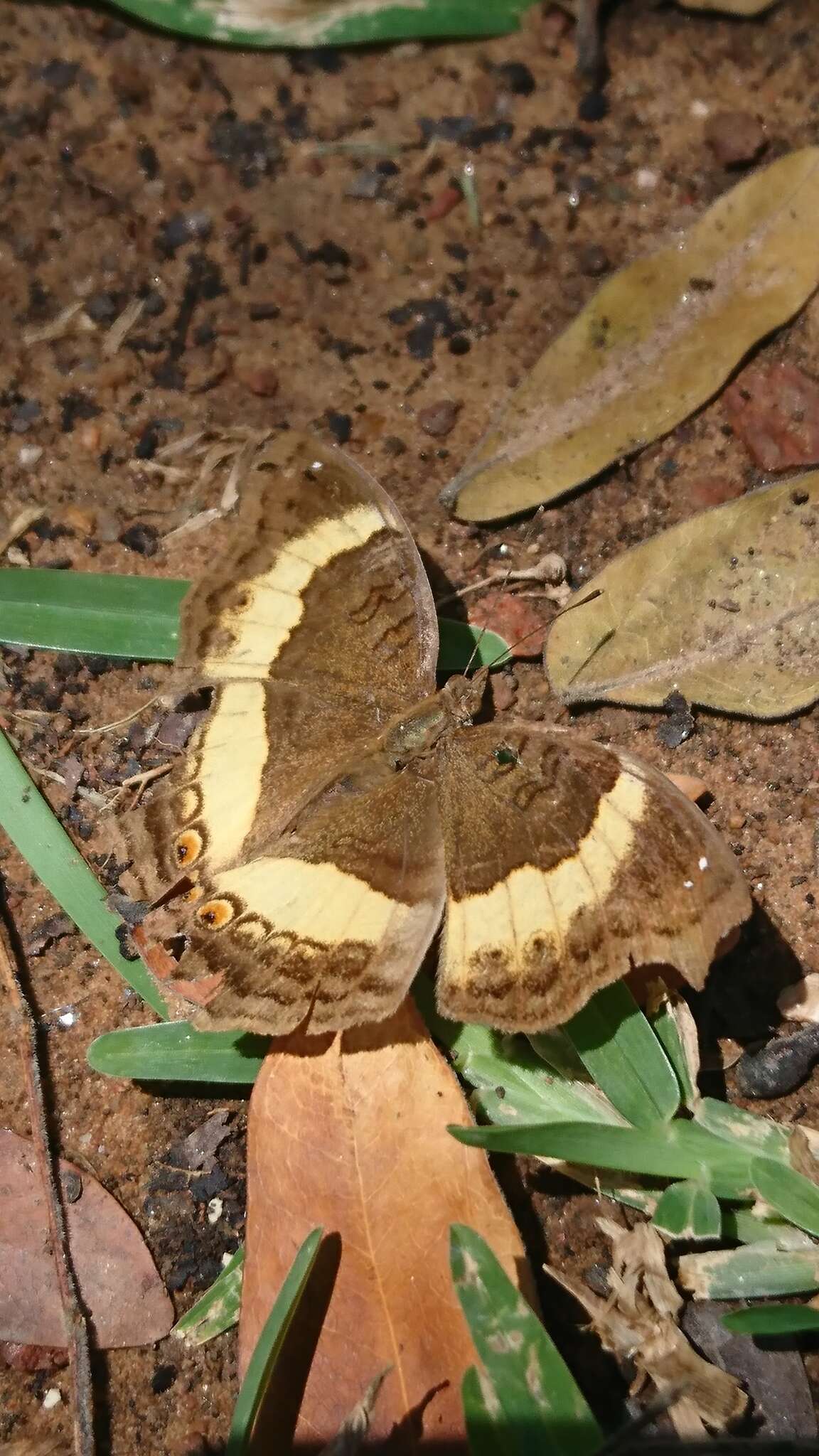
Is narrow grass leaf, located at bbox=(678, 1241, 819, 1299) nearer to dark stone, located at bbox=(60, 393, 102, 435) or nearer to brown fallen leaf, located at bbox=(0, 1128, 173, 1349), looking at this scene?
brown fallen leaf, located at bbox=(0, 1128, 173, 1349)

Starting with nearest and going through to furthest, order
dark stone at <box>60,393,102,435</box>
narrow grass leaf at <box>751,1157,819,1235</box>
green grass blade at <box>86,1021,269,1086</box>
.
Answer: narrow grass leaf at <box>751,1157,819,1235</box> → green grass blade at <box>86,1021,269,1086</box> → dark stone at <box>60,393,102,435</box>

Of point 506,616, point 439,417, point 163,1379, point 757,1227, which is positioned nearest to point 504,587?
point 506,616

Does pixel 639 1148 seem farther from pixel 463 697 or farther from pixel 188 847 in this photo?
pixel 188 847

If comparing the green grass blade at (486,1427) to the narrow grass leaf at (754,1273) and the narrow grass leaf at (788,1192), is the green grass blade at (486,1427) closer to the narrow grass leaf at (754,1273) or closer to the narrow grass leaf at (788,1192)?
the narrow grass leaf at (754,1273)

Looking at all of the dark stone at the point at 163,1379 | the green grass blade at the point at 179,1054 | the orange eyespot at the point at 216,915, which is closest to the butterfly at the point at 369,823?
the orange eyespot at the point at 216,915

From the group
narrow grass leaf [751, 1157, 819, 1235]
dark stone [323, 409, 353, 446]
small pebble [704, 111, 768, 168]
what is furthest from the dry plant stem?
small pebble [704, 111, 768, 168]
